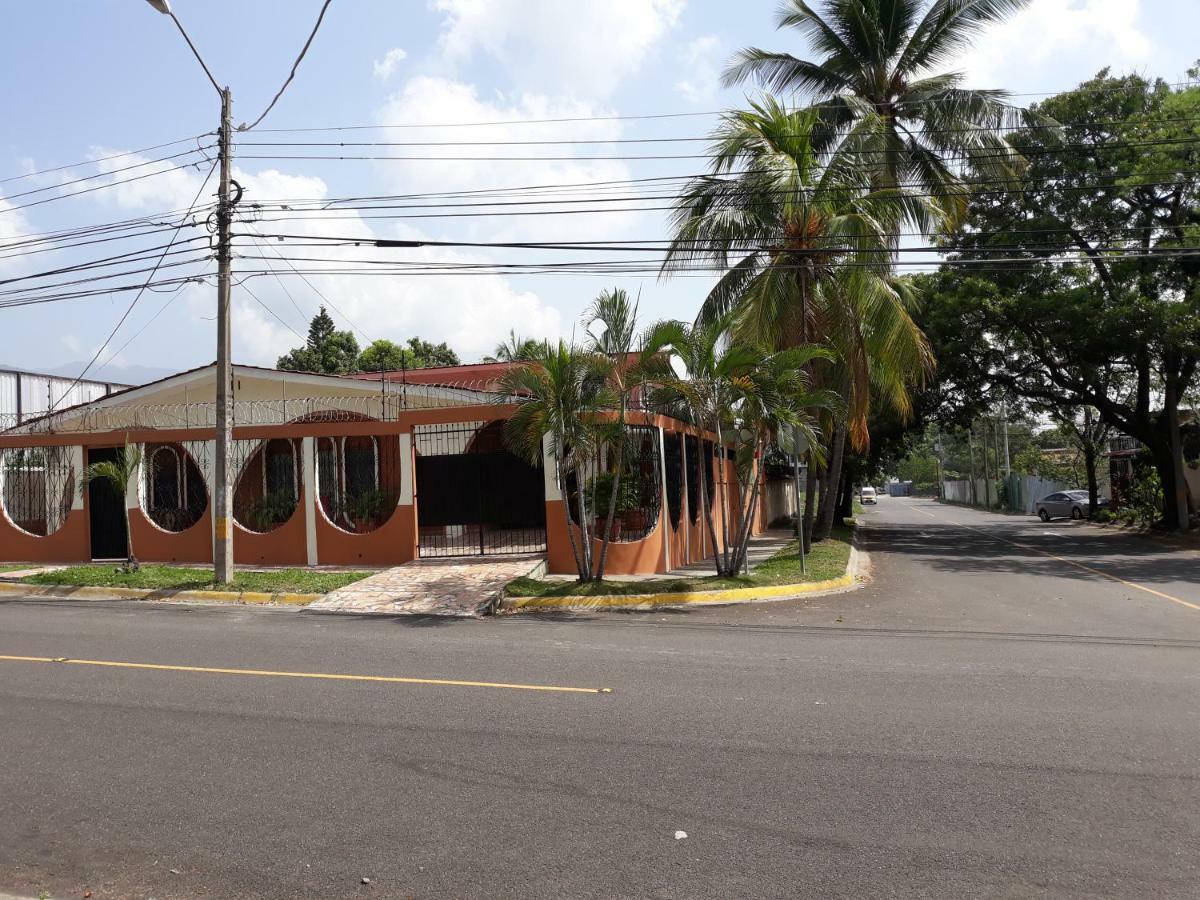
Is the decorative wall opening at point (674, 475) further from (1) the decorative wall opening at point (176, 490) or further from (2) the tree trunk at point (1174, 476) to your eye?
(2) the tree trunk at point (1174, 476)

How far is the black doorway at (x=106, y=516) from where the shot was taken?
Result: 63.9 feet

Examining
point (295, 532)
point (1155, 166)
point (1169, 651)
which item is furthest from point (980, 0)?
point (295, 532)

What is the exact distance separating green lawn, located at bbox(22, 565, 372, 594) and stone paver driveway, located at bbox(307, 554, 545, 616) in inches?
24.2

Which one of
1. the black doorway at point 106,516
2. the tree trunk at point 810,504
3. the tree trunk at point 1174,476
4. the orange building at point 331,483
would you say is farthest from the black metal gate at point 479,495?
the tree trunk at point 1174,476

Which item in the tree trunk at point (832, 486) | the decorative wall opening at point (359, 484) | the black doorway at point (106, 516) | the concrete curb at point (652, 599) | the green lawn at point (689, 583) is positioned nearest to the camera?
the concrete curb at point (652, 599)

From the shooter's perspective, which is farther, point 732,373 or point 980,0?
point 980,0

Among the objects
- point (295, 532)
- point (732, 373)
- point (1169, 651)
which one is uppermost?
point (732, 373)

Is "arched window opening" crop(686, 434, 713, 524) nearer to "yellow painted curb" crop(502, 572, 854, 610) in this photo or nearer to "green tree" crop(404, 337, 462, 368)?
"yellow painted curb" crop(502, 572, 854, 610)

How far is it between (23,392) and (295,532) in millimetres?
18960

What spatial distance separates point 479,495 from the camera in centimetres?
1877

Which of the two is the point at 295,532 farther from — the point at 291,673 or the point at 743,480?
the point at 291,673

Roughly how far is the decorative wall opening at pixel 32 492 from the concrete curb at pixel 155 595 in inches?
169

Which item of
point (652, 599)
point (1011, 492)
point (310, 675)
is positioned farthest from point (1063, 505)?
point (310, 675)

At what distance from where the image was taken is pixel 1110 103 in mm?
26469
